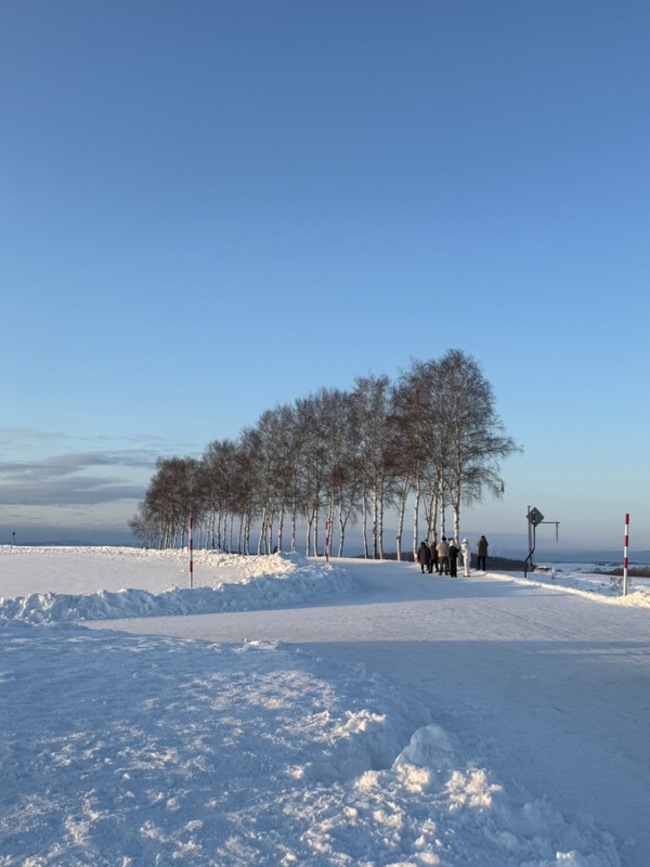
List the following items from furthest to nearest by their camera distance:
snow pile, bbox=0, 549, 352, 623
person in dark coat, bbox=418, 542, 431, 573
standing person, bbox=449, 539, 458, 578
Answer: person in dark coat, bbox=418, 542, 431, 573, standing person, bbox=449, 539, 458, 578, snow pile, bbox=0, 549, 352, 623

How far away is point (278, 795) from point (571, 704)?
5047 mm

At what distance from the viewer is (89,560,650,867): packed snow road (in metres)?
6.28

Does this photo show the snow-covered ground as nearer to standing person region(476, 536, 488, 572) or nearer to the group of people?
the group of people

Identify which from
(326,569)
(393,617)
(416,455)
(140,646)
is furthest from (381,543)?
(140,646)

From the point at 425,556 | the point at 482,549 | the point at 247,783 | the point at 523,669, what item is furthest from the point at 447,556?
the point at 247,783

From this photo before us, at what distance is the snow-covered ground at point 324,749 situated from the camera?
14.5 feet

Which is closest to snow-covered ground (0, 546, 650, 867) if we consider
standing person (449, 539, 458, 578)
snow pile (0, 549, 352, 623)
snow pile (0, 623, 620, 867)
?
snow pile (0, 623, 620, 867)

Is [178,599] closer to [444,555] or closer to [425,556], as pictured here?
[444,555]

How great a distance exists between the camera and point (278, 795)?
5062mm

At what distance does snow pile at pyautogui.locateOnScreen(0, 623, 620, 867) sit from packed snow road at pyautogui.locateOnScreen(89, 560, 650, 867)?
70 centimetres

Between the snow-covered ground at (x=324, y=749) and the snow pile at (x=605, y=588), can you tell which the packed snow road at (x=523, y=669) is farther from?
the snow pile at (x=605, y=588)

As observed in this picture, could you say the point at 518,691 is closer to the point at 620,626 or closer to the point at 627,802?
the point at 627,802

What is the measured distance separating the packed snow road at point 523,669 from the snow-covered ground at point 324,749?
4cm

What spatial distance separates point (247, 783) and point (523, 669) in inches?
265
